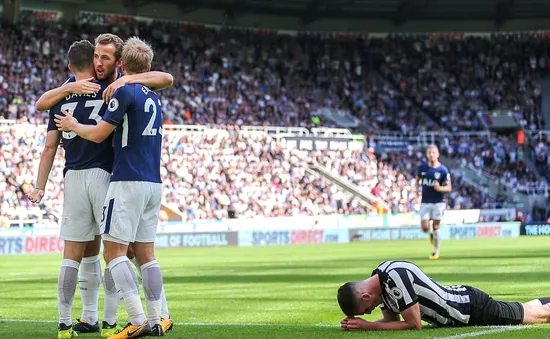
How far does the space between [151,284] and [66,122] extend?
1598 mm

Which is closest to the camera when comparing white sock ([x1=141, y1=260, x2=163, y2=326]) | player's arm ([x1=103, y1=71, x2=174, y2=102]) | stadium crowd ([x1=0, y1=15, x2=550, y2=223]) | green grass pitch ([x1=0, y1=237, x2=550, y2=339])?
player's arm ([x1=103, y1=71, x2=174, y2=102])

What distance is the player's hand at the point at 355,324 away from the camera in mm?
8602

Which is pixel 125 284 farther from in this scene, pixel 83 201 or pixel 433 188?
pixel 433 188

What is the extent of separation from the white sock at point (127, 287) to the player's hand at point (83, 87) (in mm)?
1561

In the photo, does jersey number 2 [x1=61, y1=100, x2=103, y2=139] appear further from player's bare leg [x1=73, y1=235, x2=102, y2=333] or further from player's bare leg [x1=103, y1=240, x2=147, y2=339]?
player's bare leg [x1=103, y1=240, x2=147, y2=339]

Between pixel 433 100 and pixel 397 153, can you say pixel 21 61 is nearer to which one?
pixel 397 153

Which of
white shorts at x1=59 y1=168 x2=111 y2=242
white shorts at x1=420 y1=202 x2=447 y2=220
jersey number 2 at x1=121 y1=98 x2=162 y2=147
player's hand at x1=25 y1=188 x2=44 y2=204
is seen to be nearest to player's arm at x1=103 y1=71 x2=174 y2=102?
jersey number 2 at x1=121 y1=98 x2=162 y2=147

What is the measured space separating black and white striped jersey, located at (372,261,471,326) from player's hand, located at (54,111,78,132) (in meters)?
2.93

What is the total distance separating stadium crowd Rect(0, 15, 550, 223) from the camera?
138 ft

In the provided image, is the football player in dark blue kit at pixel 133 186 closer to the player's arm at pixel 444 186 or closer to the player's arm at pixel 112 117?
the player's arm at pixel 112 117

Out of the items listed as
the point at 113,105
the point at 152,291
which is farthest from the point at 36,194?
the point at 152,291

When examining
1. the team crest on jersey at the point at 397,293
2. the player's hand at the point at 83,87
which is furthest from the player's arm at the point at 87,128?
the team crest on jersey at the point at 397,293

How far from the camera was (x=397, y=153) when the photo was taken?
2044 inches

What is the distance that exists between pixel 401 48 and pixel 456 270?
44880 mm
